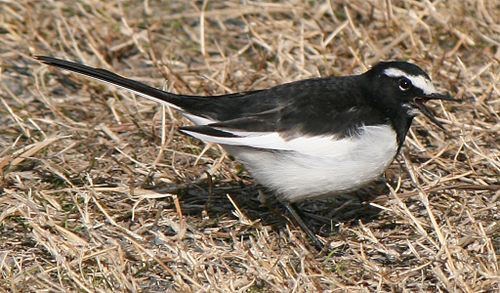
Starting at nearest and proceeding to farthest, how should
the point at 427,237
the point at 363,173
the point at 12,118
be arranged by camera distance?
the point at 427,237 < the point at 363,173 < the point at 12,118

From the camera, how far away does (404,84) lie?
4.82 m

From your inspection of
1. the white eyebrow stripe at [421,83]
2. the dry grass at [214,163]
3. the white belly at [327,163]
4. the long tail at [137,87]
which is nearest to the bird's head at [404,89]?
the white eyebrow stripe at [421,83]

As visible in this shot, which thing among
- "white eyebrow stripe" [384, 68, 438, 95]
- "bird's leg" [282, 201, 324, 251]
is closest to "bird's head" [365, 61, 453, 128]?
"white eyebrow stripe" [384, 68, 438, 95]

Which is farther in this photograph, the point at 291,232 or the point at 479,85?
the point at 479,85

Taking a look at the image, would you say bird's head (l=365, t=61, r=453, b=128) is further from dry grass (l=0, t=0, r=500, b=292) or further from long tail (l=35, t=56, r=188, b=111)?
long tail (l=35, t=56, r=188, b=111)

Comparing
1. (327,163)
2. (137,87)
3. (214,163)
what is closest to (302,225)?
(327,163)

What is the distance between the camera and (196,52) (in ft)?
22.5

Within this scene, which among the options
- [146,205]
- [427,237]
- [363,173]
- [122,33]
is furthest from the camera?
[122,33]

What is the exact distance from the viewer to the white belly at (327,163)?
14.9ft

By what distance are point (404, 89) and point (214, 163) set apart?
1.20 metres

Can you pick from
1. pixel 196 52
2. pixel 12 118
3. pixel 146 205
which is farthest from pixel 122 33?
pixel 146 205

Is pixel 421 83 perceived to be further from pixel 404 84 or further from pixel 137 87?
pixel 137 87

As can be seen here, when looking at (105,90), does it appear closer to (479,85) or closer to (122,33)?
(122,33)

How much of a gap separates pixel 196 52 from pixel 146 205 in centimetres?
201
